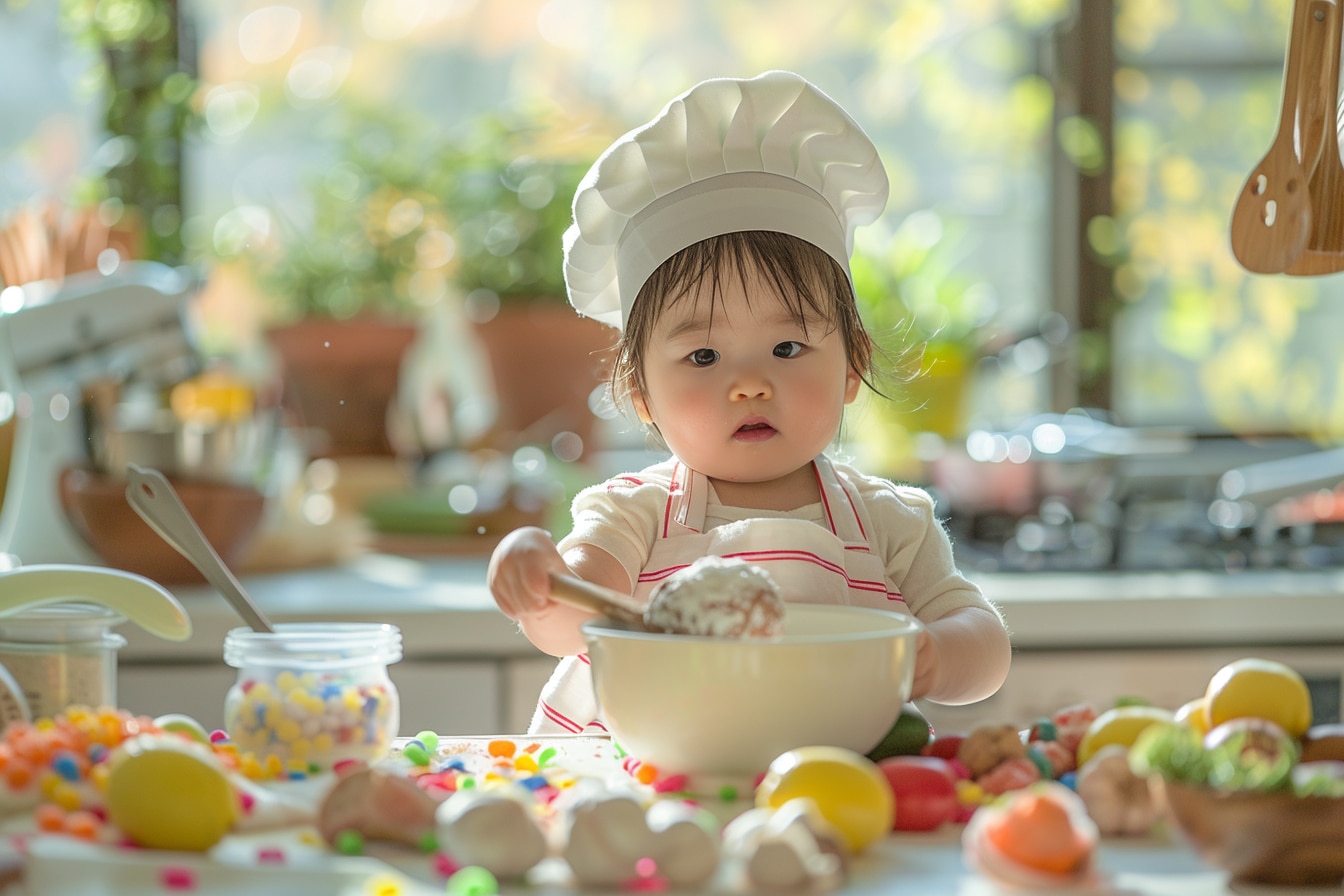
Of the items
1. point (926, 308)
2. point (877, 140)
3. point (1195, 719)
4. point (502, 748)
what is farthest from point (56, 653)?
point (877, 140)

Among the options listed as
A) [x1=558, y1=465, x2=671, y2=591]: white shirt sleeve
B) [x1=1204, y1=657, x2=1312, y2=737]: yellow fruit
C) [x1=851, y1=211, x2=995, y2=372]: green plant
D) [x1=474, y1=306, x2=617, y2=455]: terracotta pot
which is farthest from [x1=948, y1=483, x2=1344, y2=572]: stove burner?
[x1=1204, y1=657, x2=1312, y2=737]: yellow fruit

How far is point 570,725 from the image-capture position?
993mm

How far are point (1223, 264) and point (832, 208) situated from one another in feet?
6.22

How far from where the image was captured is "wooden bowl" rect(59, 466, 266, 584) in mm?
1771

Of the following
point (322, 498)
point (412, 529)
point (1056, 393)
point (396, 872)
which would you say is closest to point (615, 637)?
point (396, 872)

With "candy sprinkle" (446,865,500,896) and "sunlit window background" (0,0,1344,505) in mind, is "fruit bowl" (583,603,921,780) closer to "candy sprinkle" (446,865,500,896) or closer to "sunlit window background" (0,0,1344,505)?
"candy sprinkle" (446,865,500,896)

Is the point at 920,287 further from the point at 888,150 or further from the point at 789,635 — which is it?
the point at 789,635

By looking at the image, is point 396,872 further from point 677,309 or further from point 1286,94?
point 1286,94

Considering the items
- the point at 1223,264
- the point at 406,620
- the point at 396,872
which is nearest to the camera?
the point at 396,872

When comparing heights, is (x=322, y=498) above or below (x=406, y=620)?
above

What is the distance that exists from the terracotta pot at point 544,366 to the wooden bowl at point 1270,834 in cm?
172

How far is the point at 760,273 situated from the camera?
3.14 ft

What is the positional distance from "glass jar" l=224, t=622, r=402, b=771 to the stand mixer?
1071 mm

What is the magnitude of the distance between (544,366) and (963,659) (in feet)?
4.80
